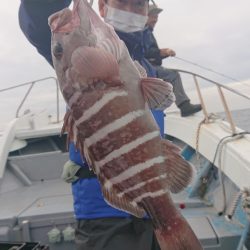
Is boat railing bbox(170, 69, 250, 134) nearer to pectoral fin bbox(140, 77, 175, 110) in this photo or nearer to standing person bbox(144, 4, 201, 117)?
standing person bbox(144, 4, 201, 117)

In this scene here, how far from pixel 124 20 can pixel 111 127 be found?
0.84 m

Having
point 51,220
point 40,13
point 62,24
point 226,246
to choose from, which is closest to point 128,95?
point 62,24

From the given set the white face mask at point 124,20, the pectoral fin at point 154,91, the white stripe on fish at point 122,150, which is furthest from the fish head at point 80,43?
the white face mask at point 124,20

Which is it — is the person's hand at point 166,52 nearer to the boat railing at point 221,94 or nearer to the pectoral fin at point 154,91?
the boat railing at point 221,94

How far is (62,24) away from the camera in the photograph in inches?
59.7

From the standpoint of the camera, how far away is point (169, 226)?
157 centimetres

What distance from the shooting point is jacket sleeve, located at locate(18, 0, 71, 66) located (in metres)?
1.81

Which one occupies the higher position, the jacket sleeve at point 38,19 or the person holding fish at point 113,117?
the jacket sleeve at point 38,19

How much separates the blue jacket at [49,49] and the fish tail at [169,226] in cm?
54

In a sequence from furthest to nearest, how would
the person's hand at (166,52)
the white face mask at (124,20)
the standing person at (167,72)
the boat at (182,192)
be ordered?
the person's hand at (166,52)
the standing person at (167,72)
the boat at (182,192)
the white face mask at (124,20)

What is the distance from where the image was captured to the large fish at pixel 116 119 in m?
1.45

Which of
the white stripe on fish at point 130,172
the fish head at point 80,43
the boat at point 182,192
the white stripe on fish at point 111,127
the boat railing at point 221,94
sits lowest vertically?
the boat at point 182,192

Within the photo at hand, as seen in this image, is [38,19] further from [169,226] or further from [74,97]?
[169,226]

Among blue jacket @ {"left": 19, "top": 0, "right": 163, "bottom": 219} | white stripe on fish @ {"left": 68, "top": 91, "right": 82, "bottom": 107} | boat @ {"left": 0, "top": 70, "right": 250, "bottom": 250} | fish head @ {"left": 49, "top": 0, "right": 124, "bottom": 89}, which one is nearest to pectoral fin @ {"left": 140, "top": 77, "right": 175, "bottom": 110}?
fish head @ {"left": 49, "top": 0, "right": 124, "bottom": 89}
